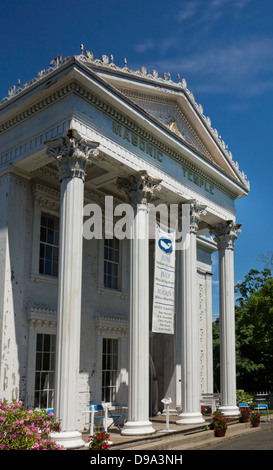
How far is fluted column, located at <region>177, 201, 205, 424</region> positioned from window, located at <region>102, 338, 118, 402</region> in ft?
8.03

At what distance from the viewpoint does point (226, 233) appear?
20797 mm

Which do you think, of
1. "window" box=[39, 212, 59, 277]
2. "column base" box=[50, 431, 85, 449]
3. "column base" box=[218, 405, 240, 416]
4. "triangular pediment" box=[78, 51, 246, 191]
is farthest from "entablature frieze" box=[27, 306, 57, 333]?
"column base" box=[218, 405, 240, 416]

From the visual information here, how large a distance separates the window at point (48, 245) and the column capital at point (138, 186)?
261cm

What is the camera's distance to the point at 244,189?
2178cm

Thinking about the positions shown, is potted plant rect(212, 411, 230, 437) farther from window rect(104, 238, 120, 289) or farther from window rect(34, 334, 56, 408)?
window rect(104, 238, 120, 289)

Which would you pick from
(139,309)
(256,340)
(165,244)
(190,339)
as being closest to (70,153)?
(165,244)

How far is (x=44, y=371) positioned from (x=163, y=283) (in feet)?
14.3

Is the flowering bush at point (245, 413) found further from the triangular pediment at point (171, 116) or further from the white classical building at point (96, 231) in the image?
the triangular pediment at point (171, 116)

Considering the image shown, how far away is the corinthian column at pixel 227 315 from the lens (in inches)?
765

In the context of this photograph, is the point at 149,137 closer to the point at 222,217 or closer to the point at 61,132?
the point at 61,132

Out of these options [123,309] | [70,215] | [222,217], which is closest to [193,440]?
[123,309]

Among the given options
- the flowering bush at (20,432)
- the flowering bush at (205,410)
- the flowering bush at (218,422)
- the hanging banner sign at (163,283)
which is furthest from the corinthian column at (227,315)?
the flowering bush at (20,432)
